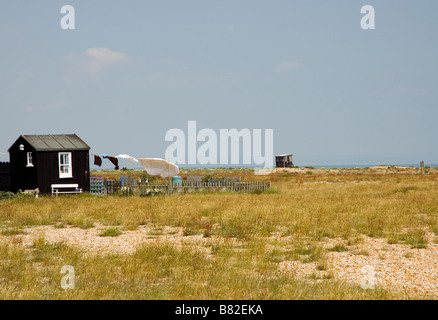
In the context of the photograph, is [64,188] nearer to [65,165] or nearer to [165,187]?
[65,165]

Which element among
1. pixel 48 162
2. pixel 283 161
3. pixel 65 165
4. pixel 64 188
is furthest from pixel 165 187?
pixel 283 161

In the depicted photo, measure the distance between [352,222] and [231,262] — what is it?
6.86m

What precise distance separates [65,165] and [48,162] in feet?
3.51

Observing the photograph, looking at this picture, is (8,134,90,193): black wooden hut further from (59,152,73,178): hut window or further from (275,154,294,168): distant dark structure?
(275,154,294,168): distant dark structure

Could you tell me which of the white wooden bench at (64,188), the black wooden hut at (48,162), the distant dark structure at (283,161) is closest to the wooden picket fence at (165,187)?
the white wooden bench at (64,188)

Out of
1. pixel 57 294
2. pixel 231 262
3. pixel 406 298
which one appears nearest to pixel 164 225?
pixel 231 262

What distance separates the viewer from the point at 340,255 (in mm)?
10719

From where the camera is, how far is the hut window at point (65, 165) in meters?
27.4

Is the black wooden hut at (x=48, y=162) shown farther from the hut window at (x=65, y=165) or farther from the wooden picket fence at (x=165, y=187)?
the wooden picket fence at (x=165, y=187)

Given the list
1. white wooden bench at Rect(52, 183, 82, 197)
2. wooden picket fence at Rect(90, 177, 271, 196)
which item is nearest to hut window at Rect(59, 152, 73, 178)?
white wooden bench at Rect(52, 183, 82, 197)

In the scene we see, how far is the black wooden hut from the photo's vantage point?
2669 cm

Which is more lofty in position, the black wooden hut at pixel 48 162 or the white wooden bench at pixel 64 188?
the black wooden hut at pixel 48 162

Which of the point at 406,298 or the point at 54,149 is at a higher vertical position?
the point at 54,149
